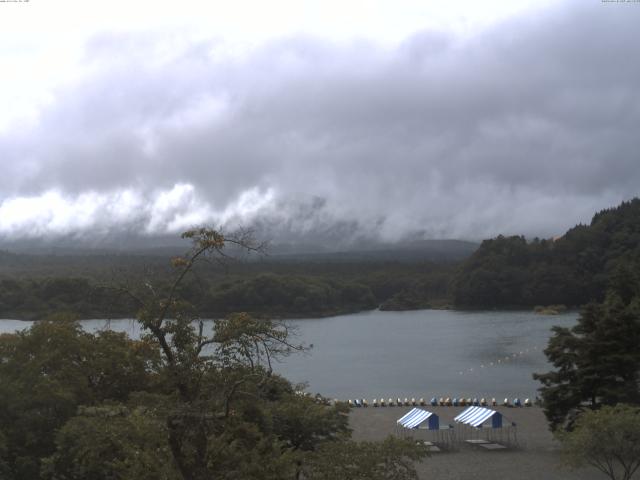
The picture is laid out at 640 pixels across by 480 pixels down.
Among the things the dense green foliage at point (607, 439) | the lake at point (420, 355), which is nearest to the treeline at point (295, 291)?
the lake at point (420, 355)

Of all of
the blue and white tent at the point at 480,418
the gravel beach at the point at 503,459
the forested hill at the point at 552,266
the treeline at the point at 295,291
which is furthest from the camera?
the forested hill at the point at 552,266

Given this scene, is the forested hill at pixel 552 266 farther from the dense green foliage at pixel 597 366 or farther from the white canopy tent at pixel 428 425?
the dense green foliage at pixel 597 366

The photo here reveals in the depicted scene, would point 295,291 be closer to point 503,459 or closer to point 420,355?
point 420,355

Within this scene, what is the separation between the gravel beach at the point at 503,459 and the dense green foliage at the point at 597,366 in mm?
1101

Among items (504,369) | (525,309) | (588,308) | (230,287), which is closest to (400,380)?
(504,369)

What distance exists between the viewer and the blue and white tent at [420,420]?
20.5 meters

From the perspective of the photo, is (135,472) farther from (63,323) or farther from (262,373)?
(63,323)

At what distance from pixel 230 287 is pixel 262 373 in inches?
2221

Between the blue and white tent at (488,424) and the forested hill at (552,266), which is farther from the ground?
the forested hill at (552,266)

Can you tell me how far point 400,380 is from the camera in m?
37.1

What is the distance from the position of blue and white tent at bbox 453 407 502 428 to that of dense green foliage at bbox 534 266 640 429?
63.7 inches

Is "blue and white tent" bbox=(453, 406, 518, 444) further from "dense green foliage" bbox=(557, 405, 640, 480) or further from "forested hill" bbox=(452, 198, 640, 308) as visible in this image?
"forested hill" bbox=(452, 198, 640, 308)

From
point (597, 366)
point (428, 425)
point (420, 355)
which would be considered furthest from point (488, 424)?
point (420, 355)

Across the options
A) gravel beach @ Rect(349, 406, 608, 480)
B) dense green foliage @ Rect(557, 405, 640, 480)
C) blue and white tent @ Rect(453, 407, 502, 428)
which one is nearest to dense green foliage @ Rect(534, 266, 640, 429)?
gravel beach @ Rect(349, 406, 608, 480)
